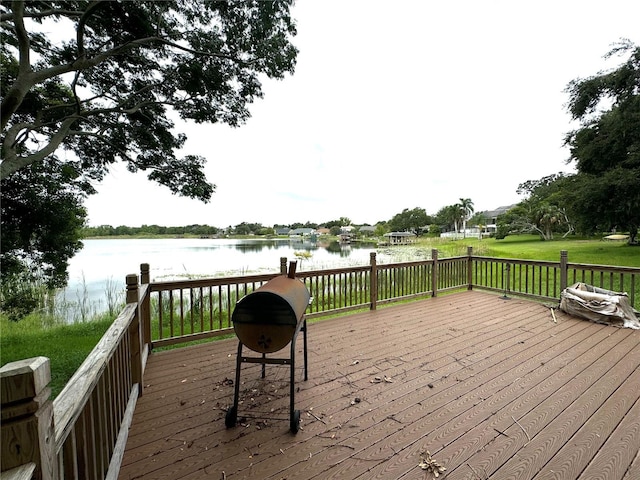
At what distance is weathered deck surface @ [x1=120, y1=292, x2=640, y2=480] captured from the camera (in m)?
1.74

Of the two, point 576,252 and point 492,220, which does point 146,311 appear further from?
point 492,220

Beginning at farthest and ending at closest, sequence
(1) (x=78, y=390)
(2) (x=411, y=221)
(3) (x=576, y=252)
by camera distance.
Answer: (2) (x=411, y=221)
(3) (x=576, y=252)
(1) (x=78, y=390)

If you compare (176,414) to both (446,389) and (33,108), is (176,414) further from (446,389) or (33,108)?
(33,108)

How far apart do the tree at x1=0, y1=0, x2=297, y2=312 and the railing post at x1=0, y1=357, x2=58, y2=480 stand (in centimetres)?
584

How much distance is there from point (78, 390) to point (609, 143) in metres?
17.3

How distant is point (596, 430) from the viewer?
2006mm

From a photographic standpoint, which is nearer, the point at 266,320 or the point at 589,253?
the point at 266,320

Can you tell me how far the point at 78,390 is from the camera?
1081mm

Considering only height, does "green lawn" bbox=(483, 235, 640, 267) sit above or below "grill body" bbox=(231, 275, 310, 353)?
below

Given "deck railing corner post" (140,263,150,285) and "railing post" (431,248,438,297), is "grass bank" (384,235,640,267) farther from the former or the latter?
"deck railing corner post" (140,263,150,285)

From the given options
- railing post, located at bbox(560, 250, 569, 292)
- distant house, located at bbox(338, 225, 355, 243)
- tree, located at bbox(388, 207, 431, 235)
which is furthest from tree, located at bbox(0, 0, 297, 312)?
tree, located at bbox(388, 207, 431, 235)

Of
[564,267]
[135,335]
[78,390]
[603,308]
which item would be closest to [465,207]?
[564,267]

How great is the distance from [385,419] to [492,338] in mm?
2486

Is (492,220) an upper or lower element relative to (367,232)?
upper
